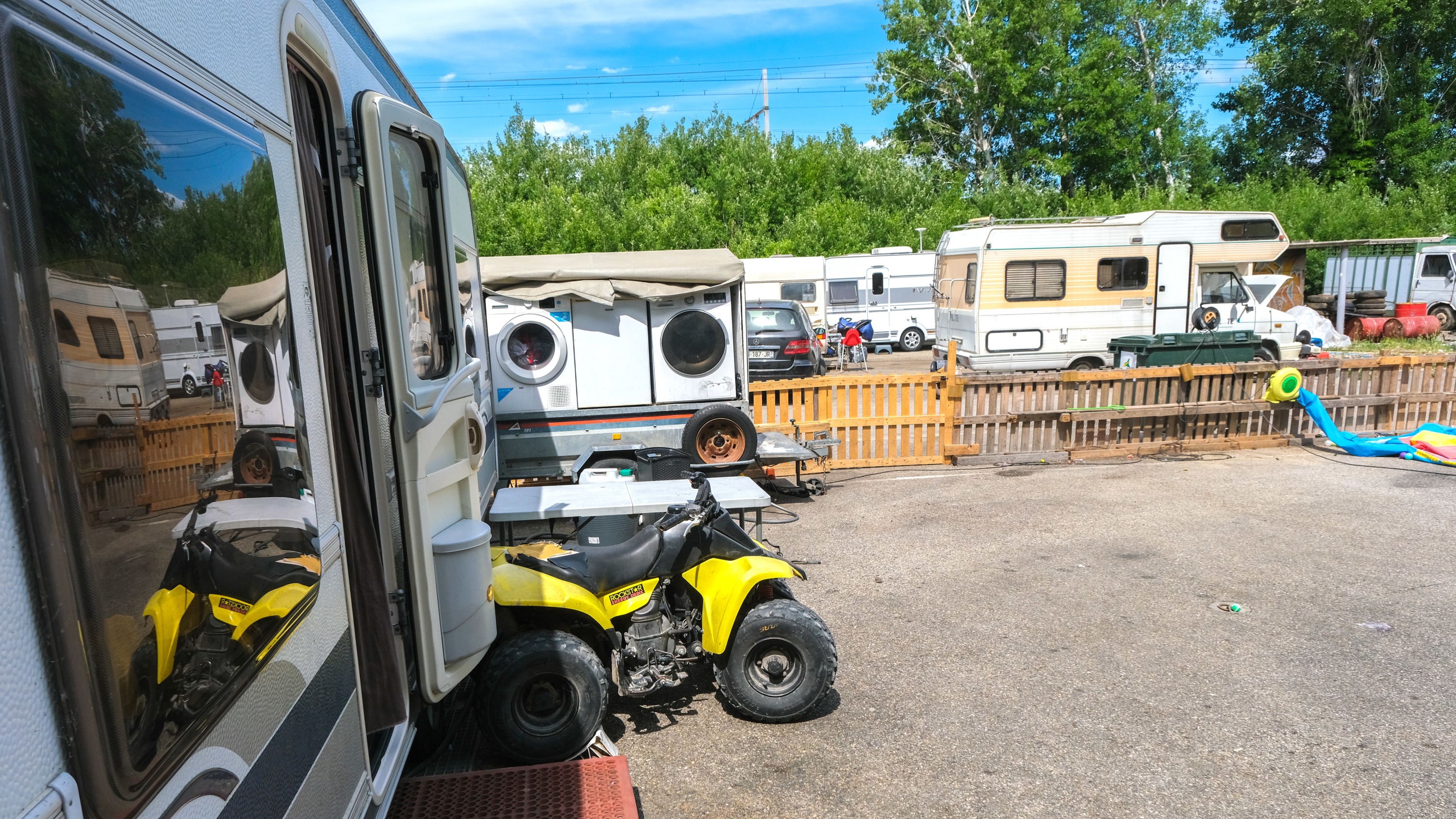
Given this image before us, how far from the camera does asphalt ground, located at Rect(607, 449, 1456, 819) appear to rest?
4.04 m

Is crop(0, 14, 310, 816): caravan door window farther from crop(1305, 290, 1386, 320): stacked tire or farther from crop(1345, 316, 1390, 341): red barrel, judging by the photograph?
crop(1305, 290, 1386, 320): stacked tire

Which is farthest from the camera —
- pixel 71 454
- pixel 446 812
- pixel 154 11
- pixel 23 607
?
pixel 446 812

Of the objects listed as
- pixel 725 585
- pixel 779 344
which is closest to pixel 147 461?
pixel 725 585

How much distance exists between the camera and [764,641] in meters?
4.52

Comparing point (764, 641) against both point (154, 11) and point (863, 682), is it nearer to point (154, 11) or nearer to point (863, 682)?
point (863, 682)

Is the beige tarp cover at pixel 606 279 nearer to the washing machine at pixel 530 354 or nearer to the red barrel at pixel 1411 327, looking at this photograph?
the washing machine at pixel 530 354

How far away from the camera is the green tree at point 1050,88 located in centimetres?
3825

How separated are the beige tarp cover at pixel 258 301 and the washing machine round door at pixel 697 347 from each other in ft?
22.0

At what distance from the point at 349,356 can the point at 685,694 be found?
2851 millimetres

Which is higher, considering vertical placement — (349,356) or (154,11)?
(154,11)

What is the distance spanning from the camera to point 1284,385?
10.6 m

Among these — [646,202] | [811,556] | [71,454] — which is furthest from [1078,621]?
[646,202]

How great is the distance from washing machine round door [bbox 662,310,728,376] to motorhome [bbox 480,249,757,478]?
0.01 m

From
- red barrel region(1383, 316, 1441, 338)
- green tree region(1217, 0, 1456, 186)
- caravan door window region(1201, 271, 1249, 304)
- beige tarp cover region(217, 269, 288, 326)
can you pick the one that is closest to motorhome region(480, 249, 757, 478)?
beige tarp cover region(217, 269, 288, 326)
